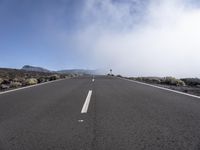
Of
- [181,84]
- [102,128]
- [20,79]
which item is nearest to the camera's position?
[102,128]

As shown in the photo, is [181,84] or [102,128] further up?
[181,84]

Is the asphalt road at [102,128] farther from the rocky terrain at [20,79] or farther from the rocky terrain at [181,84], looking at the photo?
the rocky terrain at [20,79]

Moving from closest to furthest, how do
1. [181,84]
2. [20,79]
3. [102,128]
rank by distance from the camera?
[102,128], [181,84], [20,79]

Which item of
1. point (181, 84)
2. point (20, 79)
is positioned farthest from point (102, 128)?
point (20, 79)

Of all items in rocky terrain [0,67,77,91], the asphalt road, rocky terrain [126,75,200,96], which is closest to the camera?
the asphalt road

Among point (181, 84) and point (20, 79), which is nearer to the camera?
point (181, 84)

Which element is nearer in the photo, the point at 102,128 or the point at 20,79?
the point at 102,128

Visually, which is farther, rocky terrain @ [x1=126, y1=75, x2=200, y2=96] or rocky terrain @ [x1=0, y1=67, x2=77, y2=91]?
rocky terrain @ [x1=0, y1=67, x2=77, y2=91]

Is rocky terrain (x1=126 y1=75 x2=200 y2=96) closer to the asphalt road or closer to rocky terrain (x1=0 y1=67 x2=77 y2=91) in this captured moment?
the asphalt road

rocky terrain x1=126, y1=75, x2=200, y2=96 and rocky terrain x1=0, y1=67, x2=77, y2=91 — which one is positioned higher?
rocky terrain x1=126, y1=75, x2=200, y2=96

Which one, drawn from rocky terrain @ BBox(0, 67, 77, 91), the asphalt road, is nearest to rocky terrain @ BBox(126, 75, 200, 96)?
the asphalt road

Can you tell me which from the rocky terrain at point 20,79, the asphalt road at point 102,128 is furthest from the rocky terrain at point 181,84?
the rocky terrain at point 20,79

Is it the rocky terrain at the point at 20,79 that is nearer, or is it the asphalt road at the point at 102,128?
the asphalt road at the point at 102,128

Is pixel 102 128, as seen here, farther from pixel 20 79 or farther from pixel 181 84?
pixel 20 79
